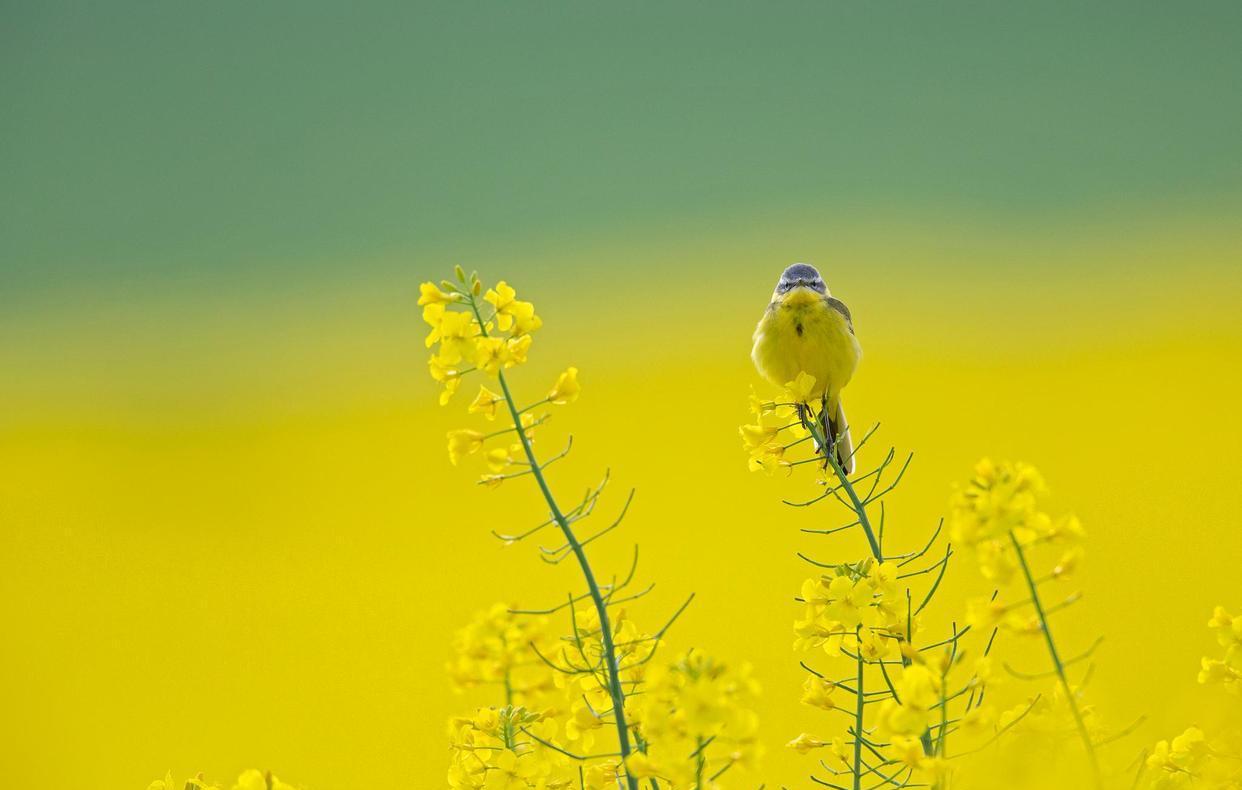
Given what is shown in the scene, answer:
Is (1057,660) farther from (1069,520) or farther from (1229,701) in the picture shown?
(1229,701)

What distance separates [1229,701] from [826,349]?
1.39 metres

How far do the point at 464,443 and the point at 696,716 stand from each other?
1.43 feet

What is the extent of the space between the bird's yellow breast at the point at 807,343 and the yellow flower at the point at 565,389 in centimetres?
128

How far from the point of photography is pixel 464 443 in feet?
4.24

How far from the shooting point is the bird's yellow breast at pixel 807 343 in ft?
8.57

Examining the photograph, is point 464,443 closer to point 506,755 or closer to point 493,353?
point 493,353

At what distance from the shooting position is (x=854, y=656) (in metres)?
1.34

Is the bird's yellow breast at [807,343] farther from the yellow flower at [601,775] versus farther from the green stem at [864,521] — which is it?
the yellow flower at [601,775]

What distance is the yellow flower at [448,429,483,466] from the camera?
1285 millimetres

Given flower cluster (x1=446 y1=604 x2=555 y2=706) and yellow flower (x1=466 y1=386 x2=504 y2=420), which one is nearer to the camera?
flower cluster (x1=446 y1=604 x2=555 y2=706)

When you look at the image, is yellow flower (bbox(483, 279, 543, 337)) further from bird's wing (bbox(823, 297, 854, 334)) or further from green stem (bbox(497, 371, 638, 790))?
bird's wing (bbox(823, 297, 854, 334))

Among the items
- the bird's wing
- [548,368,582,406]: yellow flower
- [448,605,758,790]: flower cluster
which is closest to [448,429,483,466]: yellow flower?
[548,368,582,406]: yellow flower

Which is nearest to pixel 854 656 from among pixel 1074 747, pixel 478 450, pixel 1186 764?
pixel 1074 747

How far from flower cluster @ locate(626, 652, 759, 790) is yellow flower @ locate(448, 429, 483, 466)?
1.17ft
